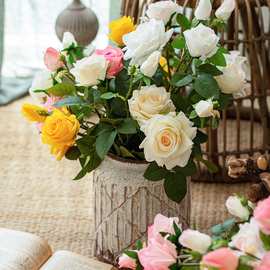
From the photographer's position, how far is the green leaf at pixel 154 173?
61.6 inches

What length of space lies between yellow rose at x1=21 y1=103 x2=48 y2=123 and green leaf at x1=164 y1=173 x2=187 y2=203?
0.30 meters

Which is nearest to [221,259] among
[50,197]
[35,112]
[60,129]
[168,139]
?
[168,139]

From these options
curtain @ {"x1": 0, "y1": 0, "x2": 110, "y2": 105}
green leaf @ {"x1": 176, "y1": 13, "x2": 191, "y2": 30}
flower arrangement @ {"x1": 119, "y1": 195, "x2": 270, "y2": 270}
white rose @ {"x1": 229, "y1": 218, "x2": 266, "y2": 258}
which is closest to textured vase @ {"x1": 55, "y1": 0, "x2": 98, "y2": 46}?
curtain @ {"x1": 0, "y1": 0, "x2": 110, "y2": 105}

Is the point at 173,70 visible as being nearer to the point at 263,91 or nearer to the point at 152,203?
the point at 152,203

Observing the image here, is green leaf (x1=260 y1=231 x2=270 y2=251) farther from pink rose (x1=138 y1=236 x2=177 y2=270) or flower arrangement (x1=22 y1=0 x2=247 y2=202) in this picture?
flower arrangement (x1=22 y1=0 x2=247 y2=202)

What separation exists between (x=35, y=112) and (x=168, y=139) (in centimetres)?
32

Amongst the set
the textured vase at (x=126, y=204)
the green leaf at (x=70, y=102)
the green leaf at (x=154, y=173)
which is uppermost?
the green leaf at (x=70, y=102)

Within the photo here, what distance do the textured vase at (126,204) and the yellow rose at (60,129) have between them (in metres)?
0.13

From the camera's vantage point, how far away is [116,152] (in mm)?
1650

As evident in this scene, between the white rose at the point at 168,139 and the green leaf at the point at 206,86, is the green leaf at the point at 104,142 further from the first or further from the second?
the green leaf at the point at 206,86

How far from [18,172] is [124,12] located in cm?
58

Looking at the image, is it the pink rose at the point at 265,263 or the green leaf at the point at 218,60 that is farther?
the green leaf at the point at 218,60

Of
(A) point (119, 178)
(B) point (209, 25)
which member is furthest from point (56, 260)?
(B) point (209, 25)

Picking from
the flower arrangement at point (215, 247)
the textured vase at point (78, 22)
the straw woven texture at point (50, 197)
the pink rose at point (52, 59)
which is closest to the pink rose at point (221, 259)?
the flower arrangement at point (215, 247)
